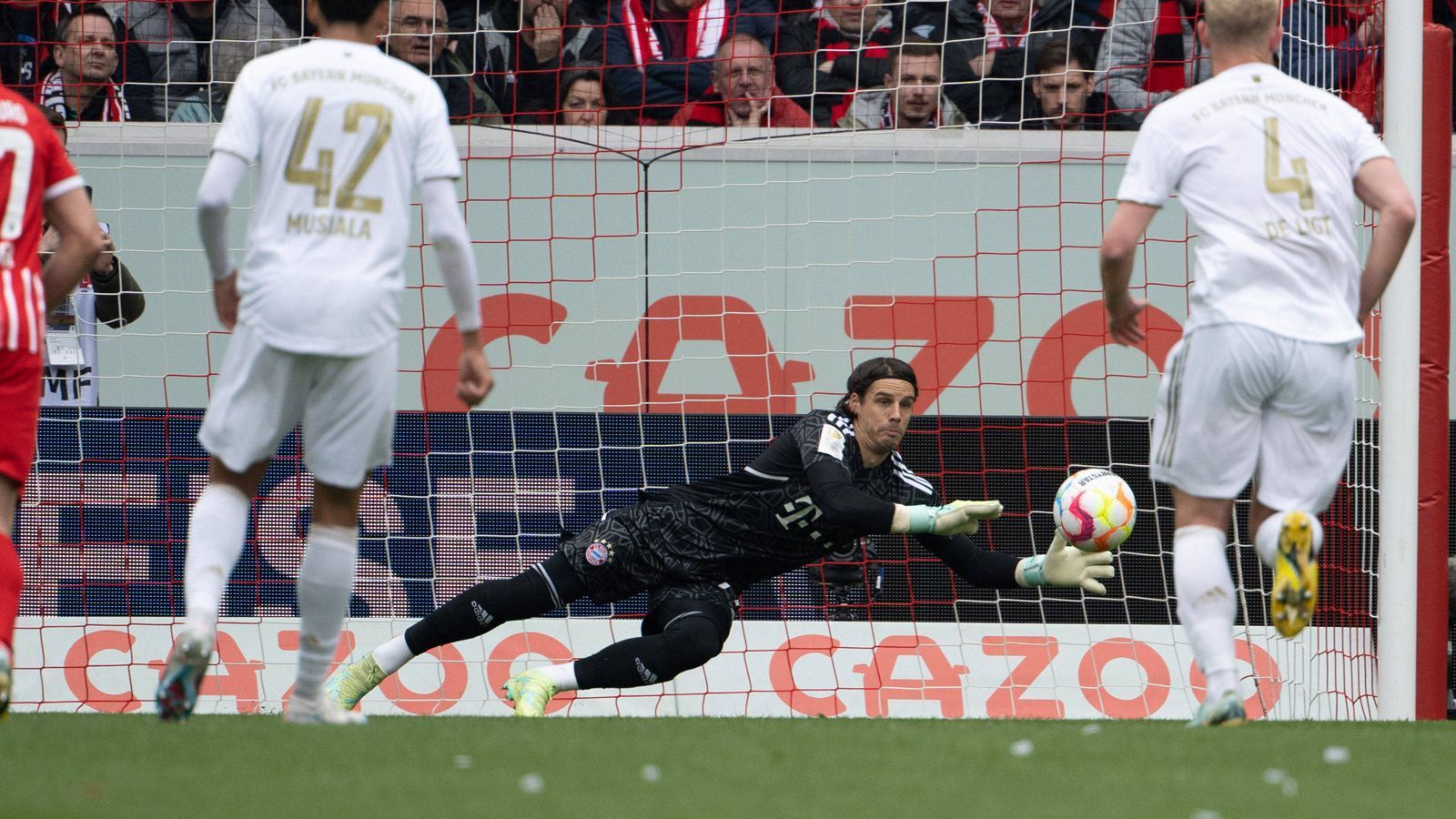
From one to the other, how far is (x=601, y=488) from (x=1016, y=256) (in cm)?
206

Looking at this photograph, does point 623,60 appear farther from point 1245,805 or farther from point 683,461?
point 1245,805

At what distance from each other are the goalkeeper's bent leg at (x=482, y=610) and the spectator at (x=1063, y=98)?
2980 mm

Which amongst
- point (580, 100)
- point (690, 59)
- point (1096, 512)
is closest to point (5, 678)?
point (1096, 512)

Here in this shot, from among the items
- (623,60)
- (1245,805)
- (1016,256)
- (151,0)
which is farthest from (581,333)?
(1245,805)

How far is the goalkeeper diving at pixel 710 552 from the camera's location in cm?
578

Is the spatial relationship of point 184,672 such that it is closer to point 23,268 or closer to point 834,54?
point 23,268

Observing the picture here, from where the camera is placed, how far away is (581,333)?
7.56 metres

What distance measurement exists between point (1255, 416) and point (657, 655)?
2.45 meters

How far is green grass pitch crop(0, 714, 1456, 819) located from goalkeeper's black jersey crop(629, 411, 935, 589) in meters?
1.86

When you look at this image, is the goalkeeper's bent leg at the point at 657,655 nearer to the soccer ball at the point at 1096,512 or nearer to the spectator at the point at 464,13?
the soccer ball at the point at 1096,512

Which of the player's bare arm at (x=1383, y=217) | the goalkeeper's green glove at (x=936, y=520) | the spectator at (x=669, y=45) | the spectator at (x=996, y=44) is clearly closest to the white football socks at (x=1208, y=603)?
the player's bare arm at (x=1383, y=217)

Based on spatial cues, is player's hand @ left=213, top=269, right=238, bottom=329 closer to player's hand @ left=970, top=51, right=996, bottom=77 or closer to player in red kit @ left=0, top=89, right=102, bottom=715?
player in red kit @ left=0, top=89, right=102, bottom=715

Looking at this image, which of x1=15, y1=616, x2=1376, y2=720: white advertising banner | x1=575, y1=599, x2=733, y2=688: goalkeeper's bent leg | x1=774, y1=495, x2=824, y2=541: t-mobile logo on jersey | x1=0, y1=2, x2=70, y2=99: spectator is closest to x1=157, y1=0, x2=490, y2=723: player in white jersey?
x1=575, y1=599, x2=733, y2=688: goalkeeper's bent leg

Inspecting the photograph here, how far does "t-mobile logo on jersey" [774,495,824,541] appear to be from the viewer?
603 centimetres
